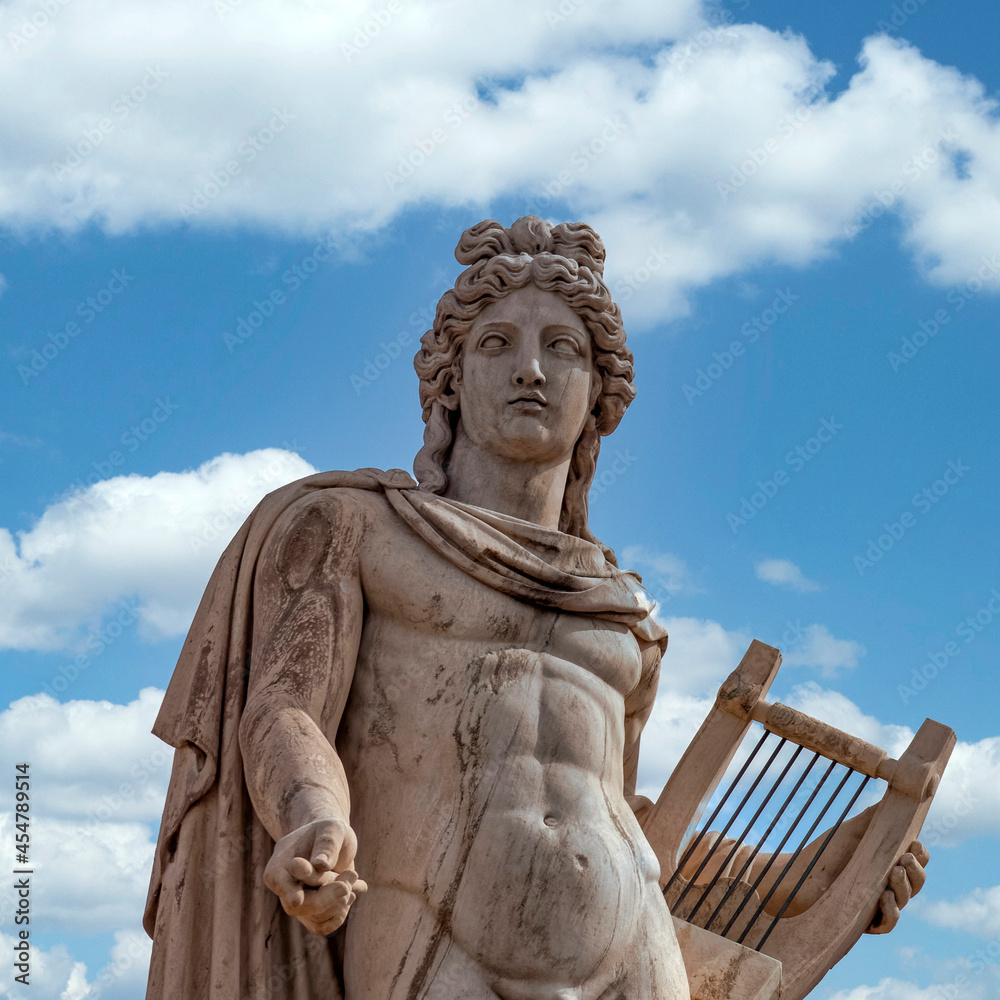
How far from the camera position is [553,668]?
19.2 ft

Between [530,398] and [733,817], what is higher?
[530,398]

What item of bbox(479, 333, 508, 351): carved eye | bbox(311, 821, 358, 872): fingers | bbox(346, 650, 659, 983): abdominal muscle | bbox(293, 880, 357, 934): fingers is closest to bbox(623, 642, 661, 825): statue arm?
bbox(346, 650, 659, 983): abdominal muscle

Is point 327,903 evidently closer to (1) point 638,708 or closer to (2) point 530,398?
(1) point 638,708

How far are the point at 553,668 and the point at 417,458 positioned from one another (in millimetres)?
1235

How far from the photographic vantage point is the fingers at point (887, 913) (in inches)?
271

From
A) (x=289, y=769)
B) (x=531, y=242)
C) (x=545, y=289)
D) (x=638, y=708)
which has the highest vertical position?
(x=531, y=242)

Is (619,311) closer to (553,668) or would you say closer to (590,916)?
(553,668)

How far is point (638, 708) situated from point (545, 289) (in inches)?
71.0

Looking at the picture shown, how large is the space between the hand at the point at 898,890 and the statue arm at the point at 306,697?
2.76 meters

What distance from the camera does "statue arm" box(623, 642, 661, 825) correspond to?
6445mm

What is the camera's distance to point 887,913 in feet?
22.6

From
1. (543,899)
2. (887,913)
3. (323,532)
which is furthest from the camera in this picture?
(887,913)

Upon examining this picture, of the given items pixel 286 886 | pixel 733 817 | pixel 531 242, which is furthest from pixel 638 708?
pixel 286 886

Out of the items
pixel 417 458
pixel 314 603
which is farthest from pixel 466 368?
pixel 314 603
